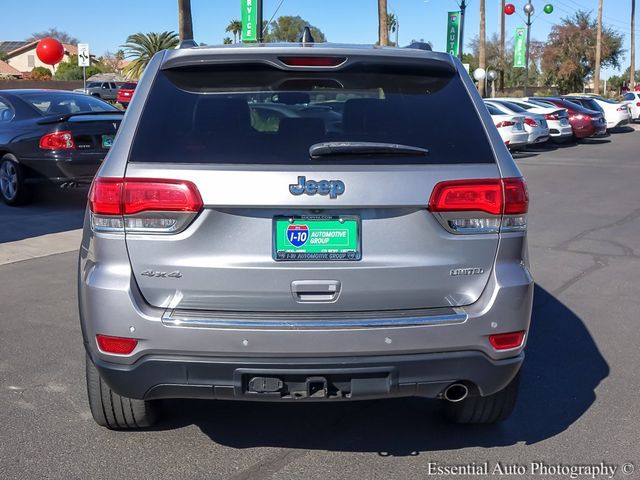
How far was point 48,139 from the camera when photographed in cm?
1042

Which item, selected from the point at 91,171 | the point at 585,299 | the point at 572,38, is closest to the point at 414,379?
the point at 585,299

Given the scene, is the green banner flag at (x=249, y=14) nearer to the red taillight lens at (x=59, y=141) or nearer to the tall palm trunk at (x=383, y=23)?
the red taillight lens at (x=59, y=141)

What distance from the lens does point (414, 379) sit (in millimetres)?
3238

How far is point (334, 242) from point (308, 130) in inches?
20.2

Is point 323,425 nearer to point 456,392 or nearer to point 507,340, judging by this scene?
point 456,392

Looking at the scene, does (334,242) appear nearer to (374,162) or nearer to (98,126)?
(374,162)

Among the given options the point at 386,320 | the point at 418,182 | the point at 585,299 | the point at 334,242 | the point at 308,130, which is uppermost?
the point at 308,130

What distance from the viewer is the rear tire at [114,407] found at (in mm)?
3719

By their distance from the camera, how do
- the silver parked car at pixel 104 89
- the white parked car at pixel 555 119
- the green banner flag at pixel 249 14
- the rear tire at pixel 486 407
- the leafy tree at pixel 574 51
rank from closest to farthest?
the rear tire at pixel 486 407 → the green banner flag at pixel 249 14 → the white parked car at pixel 555 119 → the silver parked car at pixel 104 89 → the leafy tree at pixel 574 51

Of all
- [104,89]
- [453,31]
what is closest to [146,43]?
[104,89]

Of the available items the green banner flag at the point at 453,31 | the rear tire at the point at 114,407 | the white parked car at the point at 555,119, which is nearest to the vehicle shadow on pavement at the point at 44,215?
the rear tire at the point at 114,407

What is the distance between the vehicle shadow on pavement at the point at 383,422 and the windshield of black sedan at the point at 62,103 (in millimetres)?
7891

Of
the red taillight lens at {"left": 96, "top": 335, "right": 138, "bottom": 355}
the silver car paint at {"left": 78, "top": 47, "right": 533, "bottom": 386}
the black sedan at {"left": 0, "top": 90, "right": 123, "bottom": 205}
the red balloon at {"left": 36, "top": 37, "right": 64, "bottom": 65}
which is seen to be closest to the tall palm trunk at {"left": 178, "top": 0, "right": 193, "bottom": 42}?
the black sedan at {"left": 0, "top": 90, "right": 123, "bottom": 205}

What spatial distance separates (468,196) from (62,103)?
9212 millimetres
